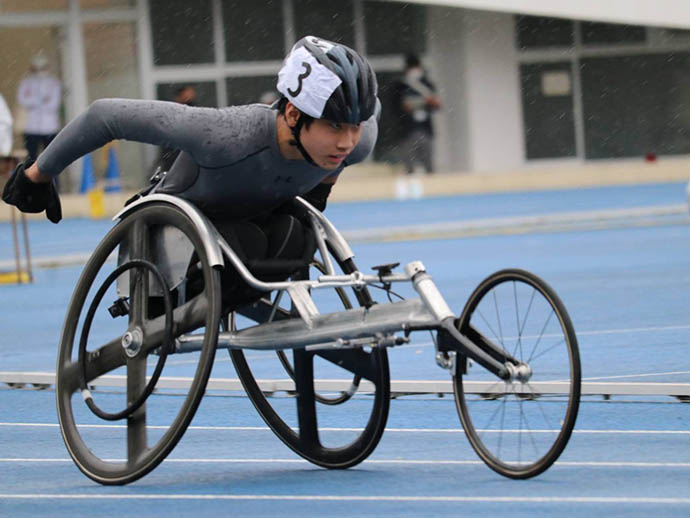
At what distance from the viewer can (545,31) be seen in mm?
33156

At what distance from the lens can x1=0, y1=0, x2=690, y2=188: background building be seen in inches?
1230

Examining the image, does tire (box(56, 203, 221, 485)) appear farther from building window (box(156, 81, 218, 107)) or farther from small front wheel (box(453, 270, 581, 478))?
building window (box(156, 81, 218, 107))

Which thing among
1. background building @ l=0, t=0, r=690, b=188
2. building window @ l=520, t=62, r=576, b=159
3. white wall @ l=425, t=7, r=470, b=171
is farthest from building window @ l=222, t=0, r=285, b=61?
building window @ l=520, t=62, r=576, b=159

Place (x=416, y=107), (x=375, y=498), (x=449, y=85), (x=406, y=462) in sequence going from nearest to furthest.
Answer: (x=375, y=498) < (x=406, y=462) < (x=416, y=107) < (x=449, y=85)

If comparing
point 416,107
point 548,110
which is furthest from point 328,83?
point 548,110

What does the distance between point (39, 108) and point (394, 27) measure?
26.3 ft

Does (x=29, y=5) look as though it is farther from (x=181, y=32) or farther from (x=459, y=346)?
(x=459, y=346)

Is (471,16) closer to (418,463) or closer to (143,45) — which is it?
(143,45)

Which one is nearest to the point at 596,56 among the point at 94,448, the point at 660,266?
the point at 660,266

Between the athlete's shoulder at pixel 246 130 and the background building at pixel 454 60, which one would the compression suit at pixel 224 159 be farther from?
the background building at pixel 454 60

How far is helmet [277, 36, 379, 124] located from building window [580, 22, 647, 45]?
91.9 ft

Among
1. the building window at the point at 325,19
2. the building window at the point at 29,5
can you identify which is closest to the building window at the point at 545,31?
the building window at the point at 325,19

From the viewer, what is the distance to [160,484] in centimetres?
605

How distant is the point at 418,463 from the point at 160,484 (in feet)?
3.32
